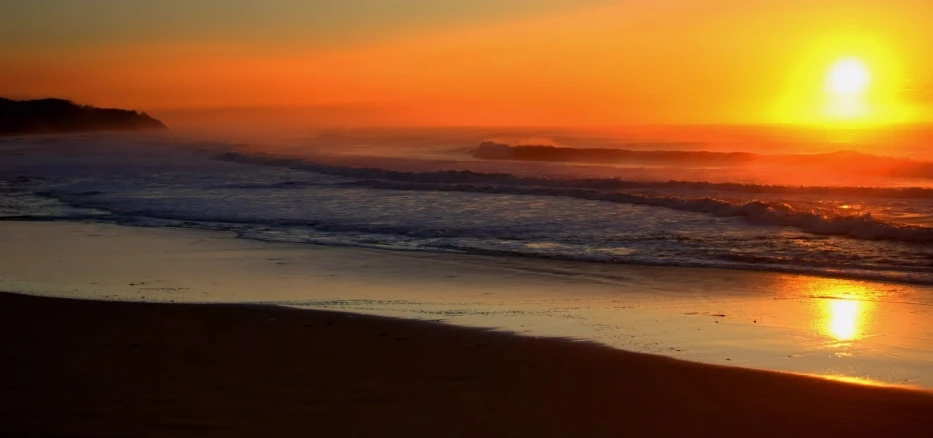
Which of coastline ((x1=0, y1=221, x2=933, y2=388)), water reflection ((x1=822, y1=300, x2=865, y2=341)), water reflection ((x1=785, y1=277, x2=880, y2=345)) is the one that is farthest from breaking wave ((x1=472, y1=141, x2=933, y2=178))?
water reflection ((x1=822, y1=300, x2=865, y2=341))

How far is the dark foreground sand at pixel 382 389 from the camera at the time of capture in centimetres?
456

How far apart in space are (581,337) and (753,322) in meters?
1.65

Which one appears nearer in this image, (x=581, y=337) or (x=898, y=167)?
(x=581, y=337)

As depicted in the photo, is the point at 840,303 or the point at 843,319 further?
the point at 840,303

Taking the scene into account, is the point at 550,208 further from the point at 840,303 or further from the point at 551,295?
the point at 840,303

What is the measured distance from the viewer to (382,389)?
5188mm

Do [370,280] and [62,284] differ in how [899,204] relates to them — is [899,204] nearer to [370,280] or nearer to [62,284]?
[370,280]

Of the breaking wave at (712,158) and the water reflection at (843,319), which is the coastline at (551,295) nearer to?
the water reflection at (843,319)

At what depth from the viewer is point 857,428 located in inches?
183

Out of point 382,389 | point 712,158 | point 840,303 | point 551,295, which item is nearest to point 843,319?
point 840,303

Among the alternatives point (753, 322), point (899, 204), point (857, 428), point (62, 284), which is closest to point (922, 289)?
point (753, 322)

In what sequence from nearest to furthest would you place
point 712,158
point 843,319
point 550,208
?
point 843,319 < point 550,208 < point 712,158

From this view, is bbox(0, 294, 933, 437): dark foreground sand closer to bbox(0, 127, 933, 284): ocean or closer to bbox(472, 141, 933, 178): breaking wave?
bbox(0, 127, 933, 284): ocean

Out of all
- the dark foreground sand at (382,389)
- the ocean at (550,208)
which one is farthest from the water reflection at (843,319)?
the ocean at (550,208)
